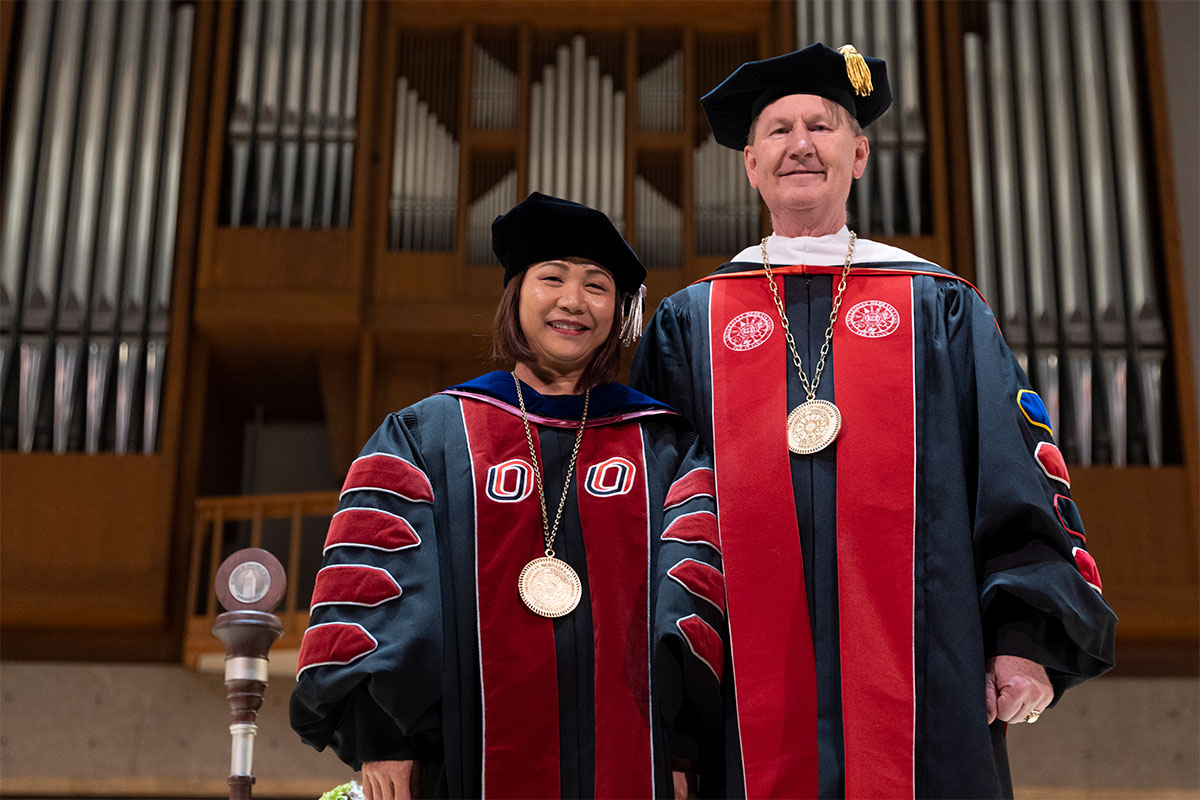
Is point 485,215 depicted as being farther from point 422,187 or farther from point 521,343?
point 521,343

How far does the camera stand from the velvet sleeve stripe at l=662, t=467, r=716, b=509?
2824 mm

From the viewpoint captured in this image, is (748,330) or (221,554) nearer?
(748,330)

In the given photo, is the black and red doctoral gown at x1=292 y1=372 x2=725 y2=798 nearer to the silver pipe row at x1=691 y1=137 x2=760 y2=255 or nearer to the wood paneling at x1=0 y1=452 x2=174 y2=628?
the wood paneling at x1=0 y1=452 x2=174 y2=628

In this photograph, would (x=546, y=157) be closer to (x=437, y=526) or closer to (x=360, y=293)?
(x=360, y=293)

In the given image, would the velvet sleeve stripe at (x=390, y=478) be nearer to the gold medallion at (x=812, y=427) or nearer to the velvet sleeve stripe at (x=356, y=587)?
the velvet sleeve stripe at (x=356, y=587)

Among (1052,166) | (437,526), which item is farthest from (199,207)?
(437,526)

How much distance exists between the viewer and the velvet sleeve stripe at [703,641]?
2.60 meters

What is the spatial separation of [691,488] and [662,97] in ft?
22.8

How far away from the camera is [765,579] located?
9.05 feet

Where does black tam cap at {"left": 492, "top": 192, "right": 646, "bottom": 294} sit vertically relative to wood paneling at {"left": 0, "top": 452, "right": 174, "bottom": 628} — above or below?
above

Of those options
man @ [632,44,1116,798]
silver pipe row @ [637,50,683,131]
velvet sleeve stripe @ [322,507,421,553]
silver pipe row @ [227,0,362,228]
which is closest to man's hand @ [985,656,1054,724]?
man @ [632,44,1116,798]

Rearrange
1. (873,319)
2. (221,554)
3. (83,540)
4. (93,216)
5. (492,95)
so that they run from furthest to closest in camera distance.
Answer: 1. (492,95)
2. (93,216)
3. (221,554)
4. (83,540)
5. (873,319)

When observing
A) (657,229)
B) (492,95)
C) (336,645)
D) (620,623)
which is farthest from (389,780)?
(492,95)

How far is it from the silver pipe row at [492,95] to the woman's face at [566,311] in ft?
21.0
